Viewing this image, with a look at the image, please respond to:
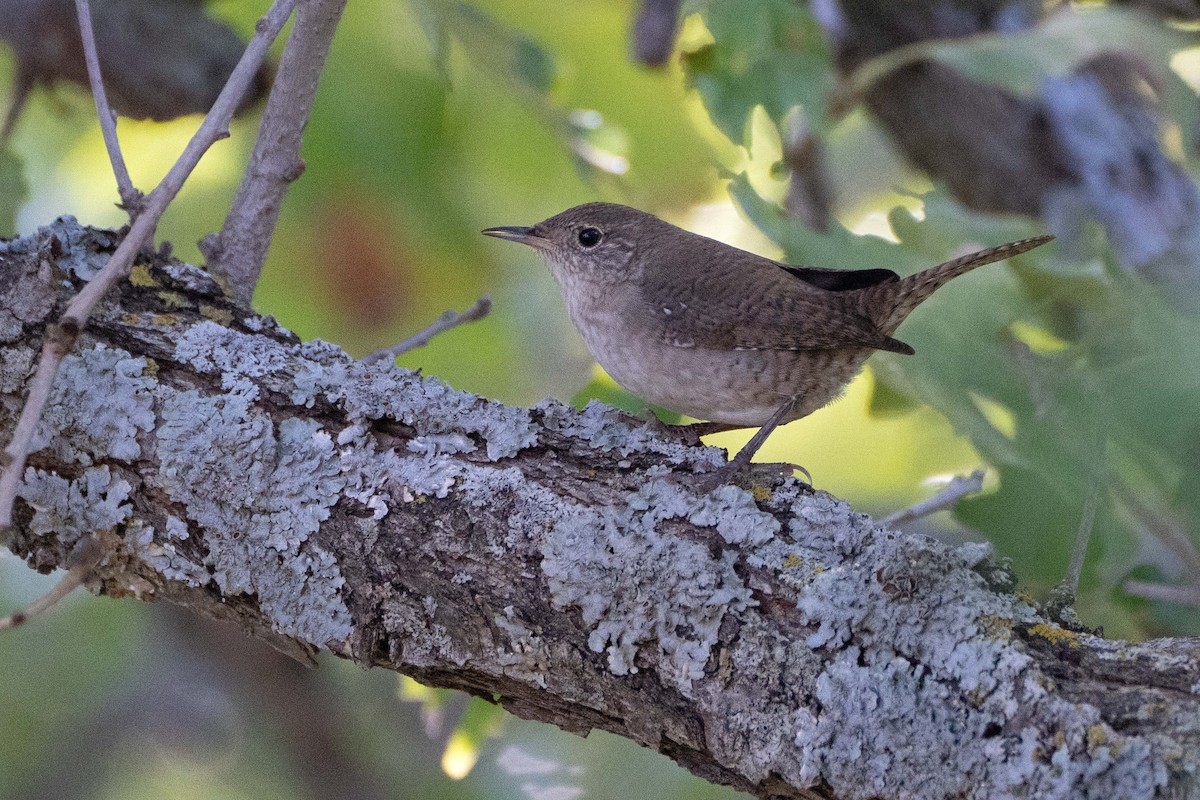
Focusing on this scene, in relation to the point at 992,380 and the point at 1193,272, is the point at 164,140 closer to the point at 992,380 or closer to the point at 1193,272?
the point at 992,380

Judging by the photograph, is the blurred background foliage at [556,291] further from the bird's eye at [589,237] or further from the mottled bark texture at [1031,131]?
the bird's eye at [589,237]

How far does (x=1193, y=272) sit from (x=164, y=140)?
3.54 metres

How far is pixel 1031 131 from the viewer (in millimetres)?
3816

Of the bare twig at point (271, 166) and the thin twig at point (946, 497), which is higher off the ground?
the bare twig at point (271, 166)

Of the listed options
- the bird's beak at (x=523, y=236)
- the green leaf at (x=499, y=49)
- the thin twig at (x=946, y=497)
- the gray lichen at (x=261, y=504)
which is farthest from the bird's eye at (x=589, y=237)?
the gray lichen at (x=261, y=504)

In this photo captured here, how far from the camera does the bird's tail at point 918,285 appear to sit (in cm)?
241

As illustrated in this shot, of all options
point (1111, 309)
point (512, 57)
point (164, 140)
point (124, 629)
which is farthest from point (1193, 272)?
point (124, 629)

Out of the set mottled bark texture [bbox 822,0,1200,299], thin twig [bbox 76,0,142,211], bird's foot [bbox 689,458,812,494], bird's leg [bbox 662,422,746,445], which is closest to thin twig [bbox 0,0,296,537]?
thin twig [bbox 76,0,142,211]

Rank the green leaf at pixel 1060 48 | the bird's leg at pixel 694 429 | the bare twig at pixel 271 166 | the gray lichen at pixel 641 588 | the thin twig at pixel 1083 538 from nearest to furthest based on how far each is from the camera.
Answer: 1. the gray lichen at pixel 641 588
2. the thin twig at pixel 1083 538
3. the bare twig at pixel 271 166
4. the bird's leg at pixel 694 429
5. the green leaf at pixel 1060 48

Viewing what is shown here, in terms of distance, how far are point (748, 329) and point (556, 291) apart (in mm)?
2352

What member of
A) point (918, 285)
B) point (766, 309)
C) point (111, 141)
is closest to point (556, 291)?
point (766, 309)

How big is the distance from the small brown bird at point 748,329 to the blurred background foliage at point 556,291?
0.35 feet

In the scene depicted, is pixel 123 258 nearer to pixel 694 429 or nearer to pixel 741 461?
pixel 741 461

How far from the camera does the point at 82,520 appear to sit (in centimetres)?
187
